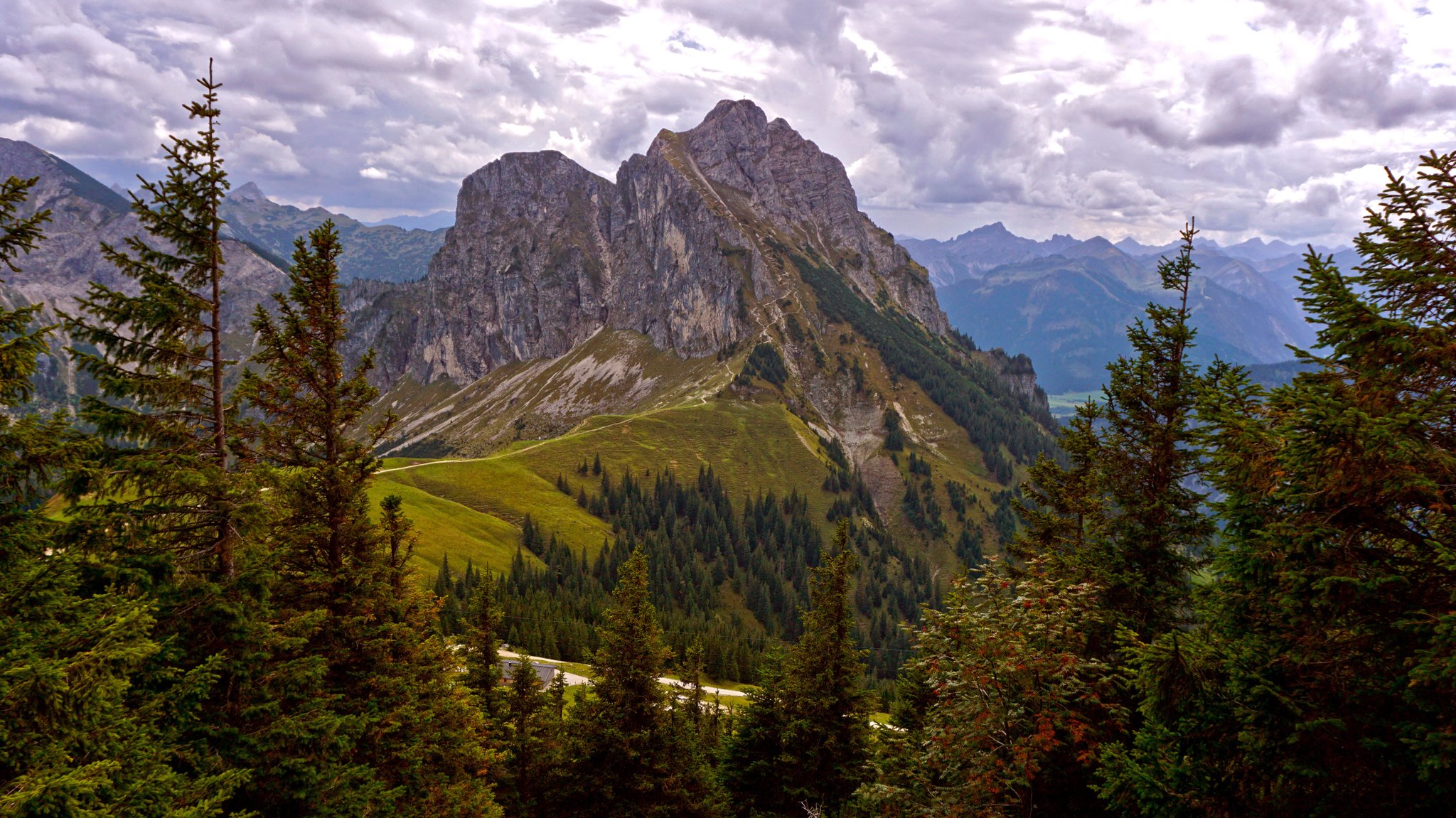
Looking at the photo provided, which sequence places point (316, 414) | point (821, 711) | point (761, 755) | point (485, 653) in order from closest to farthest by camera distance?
point (316, 414)
point (821, 711)
point (761, 755)
point (485, 653)

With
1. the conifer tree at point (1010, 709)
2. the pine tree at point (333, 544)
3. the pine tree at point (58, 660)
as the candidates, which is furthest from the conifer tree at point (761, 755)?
the pine tree at point (58, 660)

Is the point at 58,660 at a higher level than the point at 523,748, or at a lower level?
higher

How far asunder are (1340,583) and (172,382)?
20.8m

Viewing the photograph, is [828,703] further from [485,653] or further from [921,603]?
[485,653]

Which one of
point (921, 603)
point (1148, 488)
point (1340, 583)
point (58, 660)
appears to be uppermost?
point (1148, 488)

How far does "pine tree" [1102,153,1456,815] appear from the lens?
29.5ft

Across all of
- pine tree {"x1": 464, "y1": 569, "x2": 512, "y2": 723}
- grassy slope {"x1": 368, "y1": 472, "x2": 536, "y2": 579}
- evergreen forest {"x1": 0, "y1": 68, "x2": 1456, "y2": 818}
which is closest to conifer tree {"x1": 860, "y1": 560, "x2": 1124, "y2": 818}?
evergreen forest {"x1": 0, "y1": 68, "x2": 1456, "y2": 818}

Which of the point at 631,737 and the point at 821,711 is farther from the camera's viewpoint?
the point at 821,711

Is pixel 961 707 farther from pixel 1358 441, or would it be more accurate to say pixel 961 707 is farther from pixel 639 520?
pixel 639 520

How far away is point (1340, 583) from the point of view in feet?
32.8

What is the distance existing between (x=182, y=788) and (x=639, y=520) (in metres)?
179

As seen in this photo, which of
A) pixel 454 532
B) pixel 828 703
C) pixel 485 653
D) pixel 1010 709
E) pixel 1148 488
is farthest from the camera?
pixel 454 532

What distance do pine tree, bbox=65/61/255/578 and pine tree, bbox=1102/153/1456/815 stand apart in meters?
18.0

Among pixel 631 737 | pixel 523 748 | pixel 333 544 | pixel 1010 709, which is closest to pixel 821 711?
pixel 631 737
